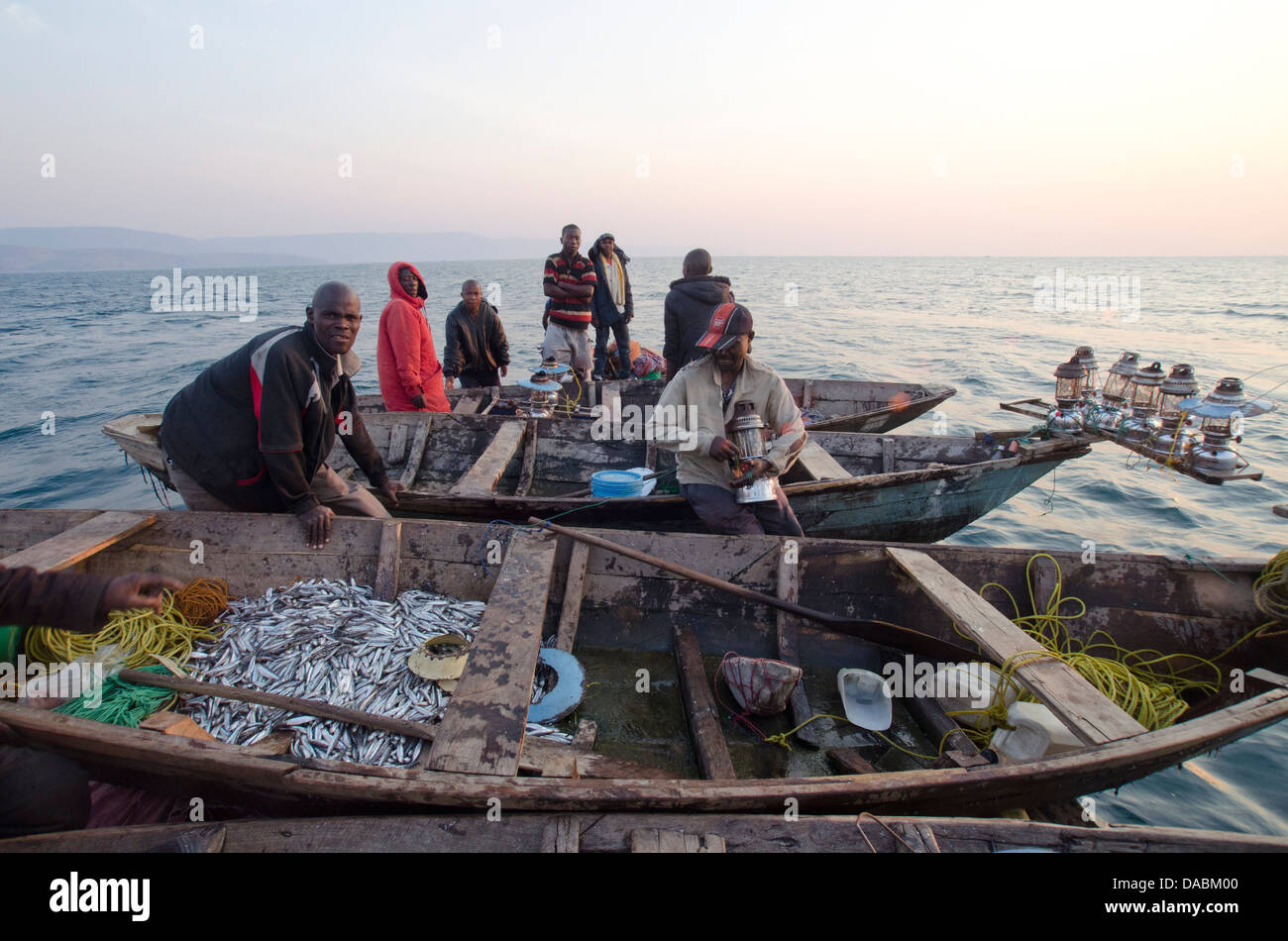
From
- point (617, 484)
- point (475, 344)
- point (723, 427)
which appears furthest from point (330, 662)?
point (475, 344)

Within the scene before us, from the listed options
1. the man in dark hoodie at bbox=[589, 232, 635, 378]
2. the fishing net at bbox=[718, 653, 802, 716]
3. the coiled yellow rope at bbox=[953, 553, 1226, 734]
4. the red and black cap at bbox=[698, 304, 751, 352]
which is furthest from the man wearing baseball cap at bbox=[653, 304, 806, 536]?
the man in dark hoodie at bbox=[589, 232, 635, 378]

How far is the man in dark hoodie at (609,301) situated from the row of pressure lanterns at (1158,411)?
7.22 m

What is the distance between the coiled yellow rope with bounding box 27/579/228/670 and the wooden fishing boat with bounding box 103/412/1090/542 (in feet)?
6.80

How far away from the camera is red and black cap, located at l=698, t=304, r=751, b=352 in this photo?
16.6 ft

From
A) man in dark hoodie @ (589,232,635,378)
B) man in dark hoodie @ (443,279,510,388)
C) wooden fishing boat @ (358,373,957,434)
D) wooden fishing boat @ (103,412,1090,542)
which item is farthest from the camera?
man in dark hoodie @ (589,232,635,378)

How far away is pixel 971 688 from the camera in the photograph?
13.8 ft

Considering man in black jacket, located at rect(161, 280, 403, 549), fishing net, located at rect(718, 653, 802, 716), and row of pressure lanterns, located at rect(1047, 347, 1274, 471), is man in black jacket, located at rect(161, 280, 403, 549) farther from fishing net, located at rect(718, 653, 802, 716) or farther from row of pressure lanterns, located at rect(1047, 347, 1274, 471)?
row of pressure lanterns, located at rect(1047, 347, 1274, 471)

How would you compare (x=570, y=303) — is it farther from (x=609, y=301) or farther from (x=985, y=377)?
(x=985, y=377)

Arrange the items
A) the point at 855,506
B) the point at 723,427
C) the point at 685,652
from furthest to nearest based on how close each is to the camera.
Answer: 1. the point at 855,506
2. the point at 723,427
3. the point at 685,652

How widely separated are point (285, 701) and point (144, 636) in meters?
1.45

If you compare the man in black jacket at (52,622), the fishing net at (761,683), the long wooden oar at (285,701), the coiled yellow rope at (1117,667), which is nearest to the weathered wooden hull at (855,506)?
the coiled yellow rope at (1117,667)

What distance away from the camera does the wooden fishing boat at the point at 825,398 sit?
32.5 ft
